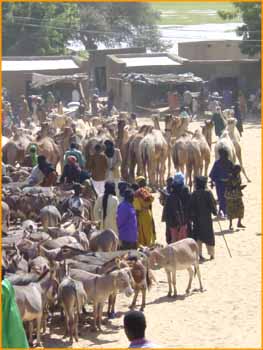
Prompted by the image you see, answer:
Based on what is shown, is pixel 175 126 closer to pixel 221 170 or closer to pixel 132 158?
pixel 132 158

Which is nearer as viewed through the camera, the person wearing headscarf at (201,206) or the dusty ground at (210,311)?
the dusty ground at (210,311)

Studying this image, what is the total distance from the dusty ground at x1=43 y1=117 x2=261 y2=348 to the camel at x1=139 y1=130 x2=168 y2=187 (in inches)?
169

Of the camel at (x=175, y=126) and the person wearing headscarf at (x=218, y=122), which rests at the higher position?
the camel at (x=175, y=126)

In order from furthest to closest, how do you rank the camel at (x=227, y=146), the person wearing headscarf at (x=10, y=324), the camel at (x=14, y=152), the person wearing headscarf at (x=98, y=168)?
the camel at (x=14, y=152) → the camel at (x=227, y=146) → the person wearing headscarf at (x=98, y=168) → the person wearing headscarf at (x=10, y=324)

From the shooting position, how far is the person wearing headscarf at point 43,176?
16.6 m

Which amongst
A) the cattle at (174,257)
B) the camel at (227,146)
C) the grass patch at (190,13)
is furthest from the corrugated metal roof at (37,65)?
the grass patch at (190,13)

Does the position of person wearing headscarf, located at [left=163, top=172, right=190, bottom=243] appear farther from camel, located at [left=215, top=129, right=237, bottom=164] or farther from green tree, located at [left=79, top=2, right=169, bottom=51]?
green tree, located at [left=79, top=2, right=169, bottom=51]

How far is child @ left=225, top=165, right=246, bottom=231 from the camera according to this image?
667 inches

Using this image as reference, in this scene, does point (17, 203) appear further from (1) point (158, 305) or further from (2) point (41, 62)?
(2) point (41, 62)

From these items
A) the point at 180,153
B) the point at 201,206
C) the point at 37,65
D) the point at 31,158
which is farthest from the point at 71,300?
the point at 37,65

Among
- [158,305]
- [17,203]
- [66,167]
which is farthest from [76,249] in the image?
[66,167]

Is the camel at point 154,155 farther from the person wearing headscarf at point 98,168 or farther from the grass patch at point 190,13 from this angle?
the grass patch at point 190,13

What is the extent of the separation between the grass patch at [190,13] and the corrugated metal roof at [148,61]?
43151mm

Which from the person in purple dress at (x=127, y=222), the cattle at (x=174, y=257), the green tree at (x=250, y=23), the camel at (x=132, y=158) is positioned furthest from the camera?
the green tree at (x=250, y=23)
